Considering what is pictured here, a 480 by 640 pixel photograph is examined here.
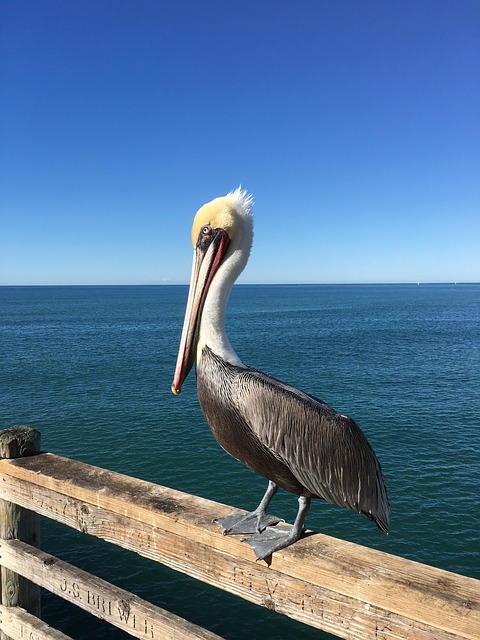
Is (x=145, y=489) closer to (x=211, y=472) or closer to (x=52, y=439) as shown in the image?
(x=211, y=472)

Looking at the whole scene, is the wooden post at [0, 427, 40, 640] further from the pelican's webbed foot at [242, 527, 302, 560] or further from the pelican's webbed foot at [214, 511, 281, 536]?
the pelican's webbed foot at [242, 527, 302, 560]

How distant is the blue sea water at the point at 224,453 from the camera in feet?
37.7

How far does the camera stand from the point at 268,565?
2371 millimetres

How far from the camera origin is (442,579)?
2.04m

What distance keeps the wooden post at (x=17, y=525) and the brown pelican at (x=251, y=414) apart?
1479mm

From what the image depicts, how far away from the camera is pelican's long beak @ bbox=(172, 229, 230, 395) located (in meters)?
2.78

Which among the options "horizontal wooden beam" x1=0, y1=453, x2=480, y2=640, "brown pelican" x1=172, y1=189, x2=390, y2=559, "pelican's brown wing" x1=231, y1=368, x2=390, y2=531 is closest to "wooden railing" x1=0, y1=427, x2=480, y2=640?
"horizontal wooden beam" x1=0, y1=453, x2=480, y2=640

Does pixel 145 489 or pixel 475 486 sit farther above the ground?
A: pixel 145 489

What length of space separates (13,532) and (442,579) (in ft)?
8.70

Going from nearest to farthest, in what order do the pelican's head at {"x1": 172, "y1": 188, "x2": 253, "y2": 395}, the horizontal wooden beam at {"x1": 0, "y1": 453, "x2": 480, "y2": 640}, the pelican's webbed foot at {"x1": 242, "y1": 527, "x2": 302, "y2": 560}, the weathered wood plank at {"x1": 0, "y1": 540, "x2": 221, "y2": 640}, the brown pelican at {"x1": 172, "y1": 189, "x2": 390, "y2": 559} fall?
the horizontal wooden beam at {"x1": 0, "y1": 453, "x2": 480, "y2": 640} → the pelican's webbed foot at {"x1": 242, "y1": 527, "x2": 302, "y2": 560} → the weathered wood plank at {"x1": 0, "y1": 540, "x2": 221, "y2": 640} → the brown pelican at {"x1": 172, "y1": 189, "x2": 390, "y2": 559} → the pelican's head at {"x1": 172, "y1": 188, "x2": 253, "y2": 395}

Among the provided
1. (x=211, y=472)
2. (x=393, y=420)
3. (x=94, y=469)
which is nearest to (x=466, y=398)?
(x=393, y=420)

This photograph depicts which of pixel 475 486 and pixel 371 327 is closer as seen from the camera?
pixel 475 486

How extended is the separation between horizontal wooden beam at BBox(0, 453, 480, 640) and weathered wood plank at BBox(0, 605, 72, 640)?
678mm

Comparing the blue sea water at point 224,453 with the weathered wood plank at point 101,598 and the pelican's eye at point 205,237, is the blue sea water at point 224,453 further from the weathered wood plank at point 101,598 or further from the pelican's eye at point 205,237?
the pelican's eye at point 205,237
